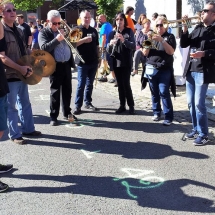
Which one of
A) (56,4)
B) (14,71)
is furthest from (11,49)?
Result: (56,4)

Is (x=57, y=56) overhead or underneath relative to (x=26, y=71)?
overhead

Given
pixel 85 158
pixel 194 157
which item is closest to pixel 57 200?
pixel 85 158

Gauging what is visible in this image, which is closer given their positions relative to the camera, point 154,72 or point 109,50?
point 154,72

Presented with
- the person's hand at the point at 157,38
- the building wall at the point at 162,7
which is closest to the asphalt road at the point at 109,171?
the person's hand at the point at 157,38

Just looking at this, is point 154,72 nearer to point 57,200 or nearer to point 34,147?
point 34,147

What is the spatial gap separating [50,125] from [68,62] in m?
1.16

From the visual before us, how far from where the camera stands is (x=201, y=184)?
11.6 ft

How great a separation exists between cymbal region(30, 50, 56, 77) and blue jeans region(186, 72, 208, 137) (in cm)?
209

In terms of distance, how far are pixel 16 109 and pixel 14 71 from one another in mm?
586

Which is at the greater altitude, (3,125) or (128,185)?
(3,125)

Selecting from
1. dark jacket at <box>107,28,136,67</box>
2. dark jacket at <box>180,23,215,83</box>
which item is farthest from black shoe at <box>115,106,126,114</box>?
dark jacket at <box>180,23,215,83</box>

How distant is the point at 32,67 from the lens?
4773 mm

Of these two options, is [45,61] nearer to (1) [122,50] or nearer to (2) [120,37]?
(2) [120,37]

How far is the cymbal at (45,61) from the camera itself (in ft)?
16.0
